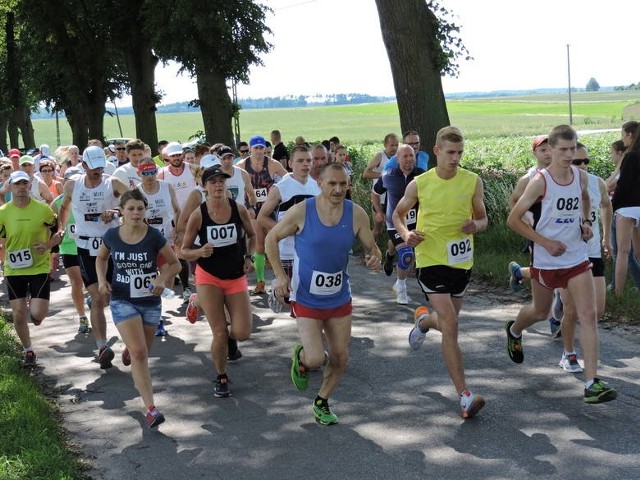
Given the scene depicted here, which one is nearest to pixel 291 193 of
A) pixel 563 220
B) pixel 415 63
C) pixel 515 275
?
pixel 515 275

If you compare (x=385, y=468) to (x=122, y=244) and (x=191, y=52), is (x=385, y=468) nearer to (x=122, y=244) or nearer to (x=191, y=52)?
(x=122, y=244)

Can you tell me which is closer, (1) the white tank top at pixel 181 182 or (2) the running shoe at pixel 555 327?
(2) the running shoe at pixel 555 327

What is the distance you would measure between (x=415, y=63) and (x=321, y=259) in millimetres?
10438

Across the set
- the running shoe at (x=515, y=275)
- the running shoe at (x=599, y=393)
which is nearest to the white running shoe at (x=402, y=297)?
the running shoe at (x=515, y=275)

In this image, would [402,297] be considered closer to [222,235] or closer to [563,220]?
[222,235]

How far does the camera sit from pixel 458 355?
6.98 m

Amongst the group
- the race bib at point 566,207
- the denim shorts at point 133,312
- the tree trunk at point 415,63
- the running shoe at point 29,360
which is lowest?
the running shoe at point 29,360

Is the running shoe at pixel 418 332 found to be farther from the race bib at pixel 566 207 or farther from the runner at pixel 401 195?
the runner at pixel 401 195

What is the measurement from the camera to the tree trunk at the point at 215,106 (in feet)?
93.0

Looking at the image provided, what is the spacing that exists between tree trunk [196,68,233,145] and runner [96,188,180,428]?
20681 millimetres

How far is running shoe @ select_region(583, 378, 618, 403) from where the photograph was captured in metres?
6.68

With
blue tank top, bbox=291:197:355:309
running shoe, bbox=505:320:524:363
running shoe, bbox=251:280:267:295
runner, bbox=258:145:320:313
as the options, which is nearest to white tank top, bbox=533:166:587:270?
running shoe, bbox=505:320:524:363

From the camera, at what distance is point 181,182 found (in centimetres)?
1245

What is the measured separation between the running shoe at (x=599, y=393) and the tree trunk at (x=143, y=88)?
27.6m
